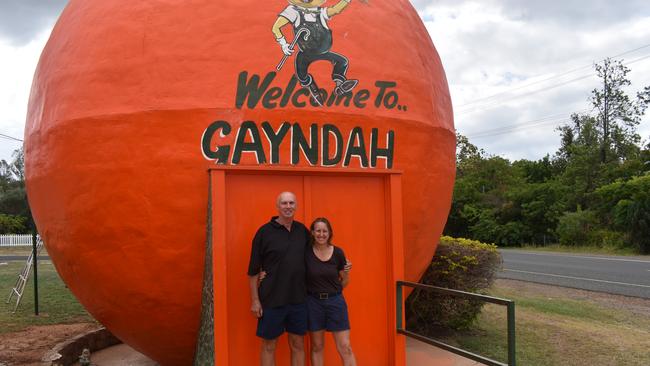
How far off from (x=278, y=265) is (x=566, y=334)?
513cm

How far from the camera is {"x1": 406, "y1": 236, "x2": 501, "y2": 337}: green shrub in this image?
7.27 metres

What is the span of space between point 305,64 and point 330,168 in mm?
860

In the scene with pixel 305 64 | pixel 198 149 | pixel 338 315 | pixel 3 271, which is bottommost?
pixel 3 271

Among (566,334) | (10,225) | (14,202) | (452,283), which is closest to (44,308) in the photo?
(452,283)

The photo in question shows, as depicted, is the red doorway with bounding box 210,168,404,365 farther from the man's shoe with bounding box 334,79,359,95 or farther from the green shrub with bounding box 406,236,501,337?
the green shrub with bounding box 406,236,501,337

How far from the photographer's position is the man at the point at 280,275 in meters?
4.14

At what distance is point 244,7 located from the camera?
458 centimetres

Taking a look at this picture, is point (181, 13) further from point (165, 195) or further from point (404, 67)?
point (404, 67)

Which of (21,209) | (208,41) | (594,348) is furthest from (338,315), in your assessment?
(21,209)

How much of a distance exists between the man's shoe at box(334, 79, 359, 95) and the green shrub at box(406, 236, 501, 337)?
10.9 ft

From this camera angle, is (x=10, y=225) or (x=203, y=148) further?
(x=10, y=225)

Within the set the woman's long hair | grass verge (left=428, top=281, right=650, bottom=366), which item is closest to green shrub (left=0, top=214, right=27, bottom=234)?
grass verge (left=428, top=281, right=650, bottom=366)

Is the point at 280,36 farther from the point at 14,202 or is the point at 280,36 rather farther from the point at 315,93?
the point at 14,202

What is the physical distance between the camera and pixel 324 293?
426 cm
